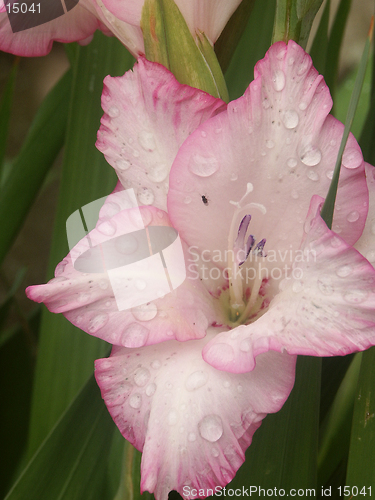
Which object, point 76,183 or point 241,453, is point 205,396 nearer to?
point 241,453

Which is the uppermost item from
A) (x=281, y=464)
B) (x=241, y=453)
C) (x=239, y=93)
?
(x=239, y=93)

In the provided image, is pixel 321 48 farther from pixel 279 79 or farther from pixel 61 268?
pixel 61 268

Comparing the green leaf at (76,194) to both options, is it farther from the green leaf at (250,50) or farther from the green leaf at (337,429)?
the green leaf at (337,429)

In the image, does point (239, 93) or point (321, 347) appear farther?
point (239, 93)

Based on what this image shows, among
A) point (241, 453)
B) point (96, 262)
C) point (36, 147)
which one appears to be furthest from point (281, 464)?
point (36, 147)

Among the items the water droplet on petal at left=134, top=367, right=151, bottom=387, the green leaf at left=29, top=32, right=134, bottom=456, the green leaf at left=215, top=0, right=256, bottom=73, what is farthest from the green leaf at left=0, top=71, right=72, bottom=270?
the water droplet on petal at left=134, top=367, right=151, bottom=387
